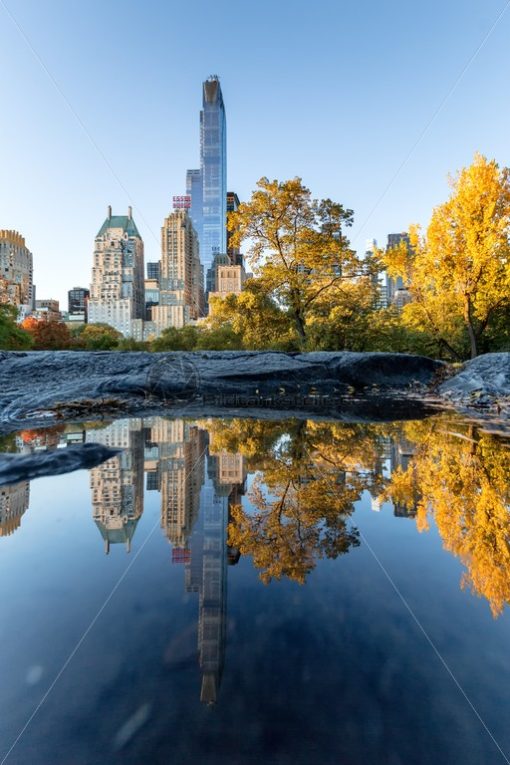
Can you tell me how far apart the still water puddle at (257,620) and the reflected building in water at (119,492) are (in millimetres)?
18

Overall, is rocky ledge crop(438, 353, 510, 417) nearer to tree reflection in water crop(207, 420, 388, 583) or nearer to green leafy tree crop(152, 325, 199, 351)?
tree reflection in water crop(207, 420, 388, 583)

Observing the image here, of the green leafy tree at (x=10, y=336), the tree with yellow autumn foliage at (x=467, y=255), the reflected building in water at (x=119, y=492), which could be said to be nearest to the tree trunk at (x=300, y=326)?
the tree with yellow autumn foliage at (x=467, y=255)

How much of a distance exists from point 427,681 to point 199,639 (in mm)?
565

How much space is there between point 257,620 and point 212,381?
6.58 meters

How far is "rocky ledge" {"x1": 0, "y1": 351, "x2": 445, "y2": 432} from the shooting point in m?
6.17

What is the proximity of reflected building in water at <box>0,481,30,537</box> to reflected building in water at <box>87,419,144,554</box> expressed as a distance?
1.11ft

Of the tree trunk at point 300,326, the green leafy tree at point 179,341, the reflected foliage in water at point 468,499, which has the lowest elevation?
the reflected foliage in water at point 468,499

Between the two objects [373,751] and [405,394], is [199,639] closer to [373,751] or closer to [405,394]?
[373,751]

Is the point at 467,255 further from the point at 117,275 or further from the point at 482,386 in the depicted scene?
the point at 117,275

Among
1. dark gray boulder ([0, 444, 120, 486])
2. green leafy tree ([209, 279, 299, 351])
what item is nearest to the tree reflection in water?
dark gray boulder ([0, 444, 120, 486])

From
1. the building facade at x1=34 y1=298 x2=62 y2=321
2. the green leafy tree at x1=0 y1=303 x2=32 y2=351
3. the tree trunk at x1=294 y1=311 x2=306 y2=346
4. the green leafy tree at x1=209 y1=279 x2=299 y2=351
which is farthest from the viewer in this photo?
the building facade at x1=34 y1=298 x2=62 y2=321

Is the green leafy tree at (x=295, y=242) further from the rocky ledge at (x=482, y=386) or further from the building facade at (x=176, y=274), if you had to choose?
the building facade at (x=176, y=274)

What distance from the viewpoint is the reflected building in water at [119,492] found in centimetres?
181

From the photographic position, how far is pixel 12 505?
6.74 feet
